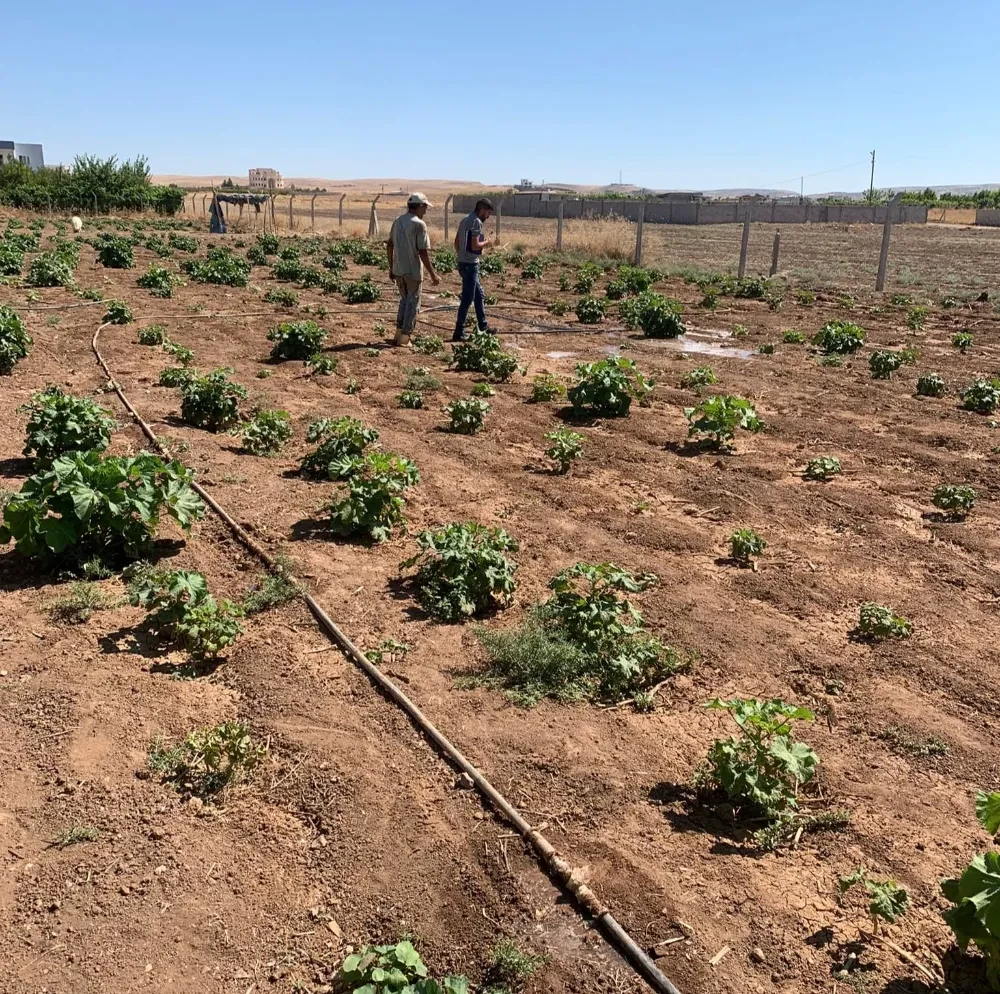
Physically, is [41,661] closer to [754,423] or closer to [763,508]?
[763,508]

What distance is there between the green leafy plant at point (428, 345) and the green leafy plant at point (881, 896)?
435 inches

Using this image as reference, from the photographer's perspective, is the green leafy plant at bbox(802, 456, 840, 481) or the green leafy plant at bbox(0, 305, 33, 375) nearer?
the green leafy plant at bbox(802, 456, 840, 481)

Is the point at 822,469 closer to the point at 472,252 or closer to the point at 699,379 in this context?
the point at 699,379

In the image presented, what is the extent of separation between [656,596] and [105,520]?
3568 millimetres

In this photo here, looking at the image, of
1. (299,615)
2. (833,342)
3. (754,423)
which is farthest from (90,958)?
(833,342)

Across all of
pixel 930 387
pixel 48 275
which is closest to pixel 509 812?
pixel 930 387

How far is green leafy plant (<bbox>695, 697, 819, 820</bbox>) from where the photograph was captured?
12.6 ft

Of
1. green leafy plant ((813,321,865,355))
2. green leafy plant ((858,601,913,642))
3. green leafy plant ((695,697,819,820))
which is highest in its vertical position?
green leafy plant ((813,321,865,355))

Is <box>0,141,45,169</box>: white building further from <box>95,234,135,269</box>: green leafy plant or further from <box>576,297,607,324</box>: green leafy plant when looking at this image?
<box>576,297,607,324</box>: green leafy plant

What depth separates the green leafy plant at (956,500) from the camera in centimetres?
738

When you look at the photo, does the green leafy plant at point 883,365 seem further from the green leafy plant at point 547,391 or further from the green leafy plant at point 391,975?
the green leafy plant at point 391,975

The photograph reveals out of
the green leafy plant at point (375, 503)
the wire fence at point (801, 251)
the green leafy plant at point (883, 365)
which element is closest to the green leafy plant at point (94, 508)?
the green leafy plant at point (375, 503)

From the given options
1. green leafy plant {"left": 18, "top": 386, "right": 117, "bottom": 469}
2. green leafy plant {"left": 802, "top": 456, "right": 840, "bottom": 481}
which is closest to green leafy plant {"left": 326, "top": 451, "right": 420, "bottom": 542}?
green leafy plant {"left": 18, "top": 386, "right": 117, "bottom": 469}

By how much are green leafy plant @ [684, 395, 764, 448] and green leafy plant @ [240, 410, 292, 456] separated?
4.05 meters
